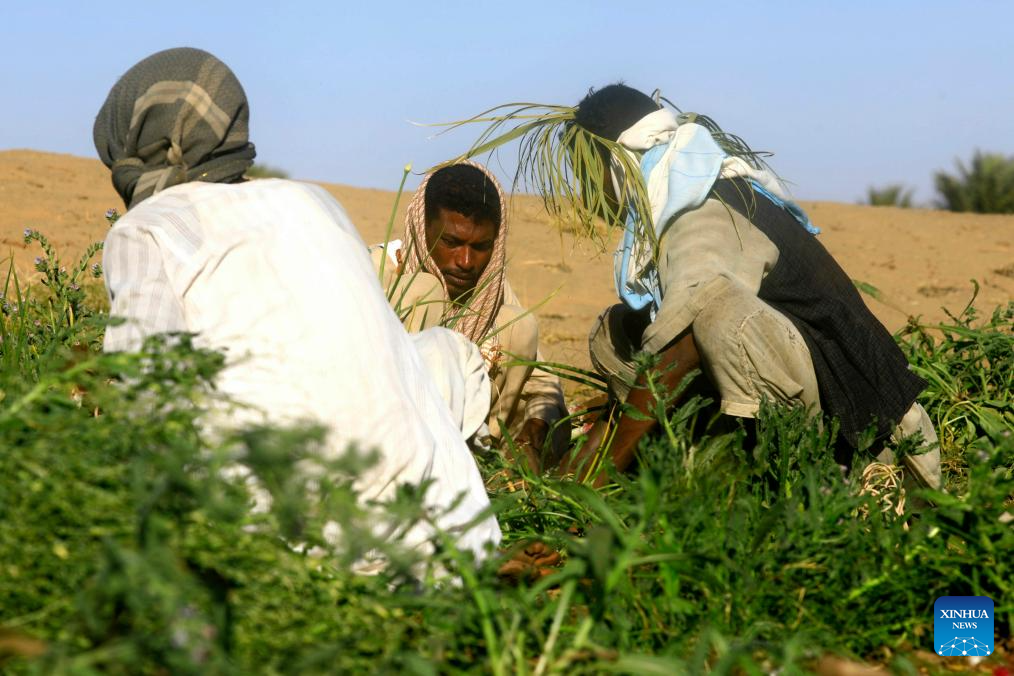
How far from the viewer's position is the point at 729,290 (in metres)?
3.38

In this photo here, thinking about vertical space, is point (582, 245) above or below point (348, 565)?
below

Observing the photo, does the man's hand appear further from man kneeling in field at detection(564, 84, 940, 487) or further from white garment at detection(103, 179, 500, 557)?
white garment at detection(103, 179, 500, 557)

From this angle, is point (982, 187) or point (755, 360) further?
point (982, 187)

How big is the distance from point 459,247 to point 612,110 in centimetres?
95

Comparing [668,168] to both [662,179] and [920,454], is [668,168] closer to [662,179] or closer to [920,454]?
[662,179]

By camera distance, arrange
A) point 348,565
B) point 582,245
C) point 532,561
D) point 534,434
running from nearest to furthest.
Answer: point 348,565 < point 532,561 < point 534,434 < point 582,245

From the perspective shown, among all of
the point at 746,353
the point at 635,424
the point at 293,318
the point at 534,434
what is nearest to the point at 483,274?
the point at 534,434

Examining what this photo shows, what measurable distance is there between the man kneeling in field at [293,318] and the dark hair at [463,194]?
1.98m

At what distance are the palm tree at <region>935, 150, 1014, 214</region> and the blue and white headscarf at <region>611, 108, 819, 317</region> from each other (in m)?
15.4

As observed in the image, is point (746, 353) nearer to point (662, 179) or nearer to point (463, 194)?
point (662, 179)

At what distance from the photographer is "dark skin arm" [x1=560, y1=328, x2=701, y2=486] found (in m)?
3.32

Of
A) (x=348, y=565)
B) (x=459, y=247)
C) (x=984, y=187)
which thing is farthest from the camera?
(x=984, y=187)

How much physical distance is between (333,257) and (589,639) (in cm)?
92

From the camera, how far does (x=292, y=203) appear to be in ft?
7.73
